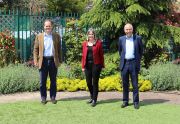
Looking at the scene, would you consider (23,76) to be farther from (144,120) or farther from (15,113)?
(144,120)

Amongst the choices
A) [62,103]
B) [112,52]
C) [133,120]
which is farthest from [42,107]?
[112,52]

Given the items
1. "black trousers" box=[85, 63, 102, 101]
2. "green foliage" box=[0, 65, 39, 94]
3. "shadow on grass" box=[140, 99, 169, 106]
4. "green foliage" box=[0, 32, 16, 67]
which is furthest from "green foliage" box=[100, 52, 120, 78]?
"black trousers" box=[85, 63, 102, 101]

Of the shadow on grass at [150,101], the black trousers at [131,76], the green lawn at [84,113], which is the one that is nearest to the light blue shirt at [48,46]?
the green lawn at [84,113]

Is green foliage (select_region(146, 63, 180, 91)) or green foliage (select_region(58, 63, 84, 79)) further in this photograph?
green foliage (select_region(58, 63, 84, 79))

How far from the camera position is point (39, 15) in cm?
1530

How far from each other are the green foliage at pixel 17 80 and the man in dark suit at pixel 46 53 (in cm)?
159

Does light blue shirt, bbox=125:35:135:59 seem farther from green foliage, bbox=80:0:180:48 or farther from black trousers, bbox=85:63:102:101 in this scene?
green foliage, bbox=80:0:180:48

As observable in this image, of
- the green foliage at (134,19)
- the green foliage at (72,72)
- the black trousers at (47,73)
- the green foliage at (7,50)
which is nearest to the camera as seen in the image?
the black trousers at (47,73)

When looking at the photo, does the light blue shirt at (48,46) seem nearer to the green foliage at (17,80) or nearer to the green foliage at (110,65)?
the green foliage at (17,80)

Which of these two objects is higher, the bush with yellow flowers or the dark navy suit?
the dark navy suit

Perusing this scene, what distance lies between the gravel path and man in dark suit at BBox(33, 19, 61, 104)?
83cm

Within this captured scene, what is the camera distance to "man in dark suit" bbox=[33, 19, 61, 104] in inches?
424

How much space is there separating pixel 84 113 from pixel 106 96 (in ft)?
7.40

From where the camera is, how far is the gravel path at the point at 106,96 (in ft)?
37.7
